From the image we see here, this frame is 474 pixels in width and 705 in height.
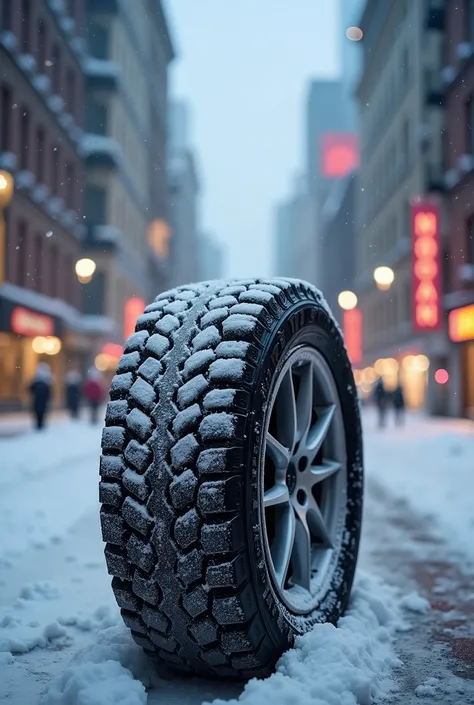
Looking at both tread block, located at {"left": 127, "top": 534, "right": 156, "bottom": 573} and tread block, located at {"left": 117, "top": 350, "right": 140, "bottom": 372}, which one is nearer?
tread block, located at {"left": 127, "top": 534, "right": 156, "bottom": 573}

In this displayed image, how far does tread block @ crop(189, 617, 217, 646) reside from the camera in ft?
7.84

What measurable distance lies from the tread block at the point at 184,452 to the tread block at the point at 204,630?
47 centimetres

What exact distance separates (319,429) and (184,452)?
1.05 m

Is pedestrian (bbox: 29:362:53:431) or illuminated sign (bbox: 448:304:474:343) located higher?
illuminated sign (bbox: 448:304:474:343)

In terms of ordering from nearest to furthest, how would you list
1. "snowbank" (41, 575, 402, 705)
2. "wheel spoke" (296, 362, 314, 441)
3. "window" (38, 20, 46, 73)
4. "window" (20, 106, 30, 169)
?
"snowbank" (41, 575, 402, 705)
"wheel spoke" (296, 362, 314, 441)
"window" (20, 106, 30, 169)
"window" (38, 20, 46, 73)

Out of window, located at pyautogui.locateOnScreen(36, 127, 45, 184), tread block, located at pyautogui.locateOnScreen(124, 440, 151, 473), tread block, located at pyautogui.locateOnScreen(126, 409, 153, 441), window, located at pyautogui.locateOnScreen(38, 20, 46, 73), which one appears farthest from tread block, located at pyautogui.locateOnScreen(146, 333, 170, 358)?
window, located at pyautogui.locateOnScreen(38, 20, 46, 73)

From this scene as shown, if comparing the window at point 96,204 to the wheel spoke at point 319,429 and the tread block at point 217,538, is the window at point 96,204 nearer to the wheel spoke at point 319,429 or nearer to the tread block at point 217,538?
the wheel spoke at point 319,429

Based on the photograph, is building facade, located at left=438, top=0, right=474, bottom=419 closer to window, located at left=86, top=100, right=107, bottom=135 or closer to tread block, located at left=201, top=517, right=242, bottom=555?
window, located at left=86, top=100, right=107, bottom=135

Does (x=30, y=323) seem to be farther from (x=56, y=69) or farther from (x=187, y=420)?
(x=187, y=420)

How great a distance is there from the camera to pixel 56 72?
1254 inches

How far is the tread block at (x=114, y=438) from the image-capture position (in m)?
2.57

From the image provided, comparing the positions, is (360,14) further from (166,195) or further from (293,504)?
(293,504)

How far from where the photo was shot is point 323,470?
3.32m

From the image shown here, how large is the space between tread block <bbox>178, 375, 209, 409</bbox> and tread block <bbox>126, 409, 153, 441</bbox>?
12 cm
